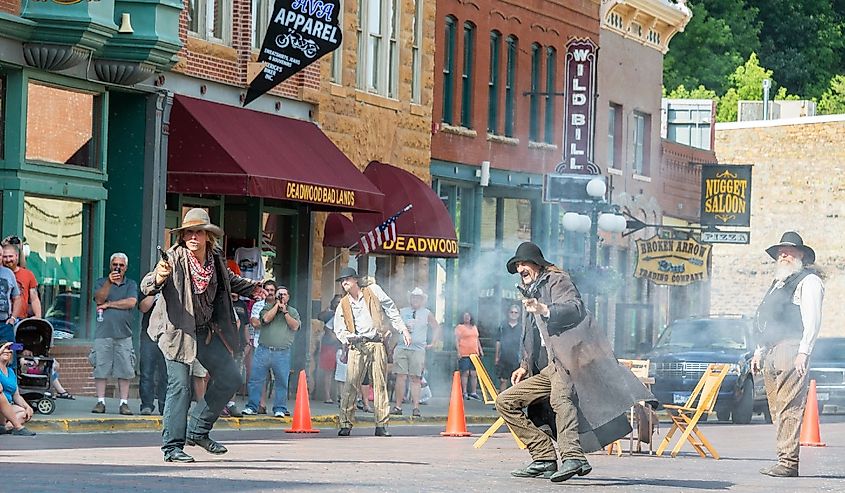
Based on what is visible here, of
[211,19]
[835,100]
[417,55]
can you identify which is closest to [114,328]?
[211,19]

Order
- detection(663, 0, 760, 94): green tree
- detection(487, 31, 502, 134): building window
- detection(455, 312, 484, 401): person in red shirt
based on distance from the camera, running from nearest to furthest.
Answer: detection(455, 312, 484, 401): person in red shirt, detection(487, 31, 502, 134): building window, detection(663, 0, 760, 94): green tree

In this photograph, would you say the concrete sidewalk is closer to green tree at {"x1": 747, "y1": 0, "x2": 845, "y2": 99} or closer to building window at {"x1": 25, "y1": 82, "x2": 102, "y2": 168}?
building window at {"x1": 25, "y1": 82, "x2": 102, "y2": 168}

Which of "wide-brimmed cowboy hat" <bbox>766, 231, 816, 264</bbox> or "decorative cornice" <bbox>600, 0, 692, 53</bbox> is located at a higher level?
"decorative cornice" <bbox>600, 0, 692, 53</bbox>

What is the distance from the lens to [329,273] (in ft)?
104

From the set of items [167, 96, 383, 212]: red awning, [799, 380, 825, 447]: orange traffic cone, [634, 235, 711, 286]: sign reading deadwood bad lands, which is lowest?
[799, 380, 825, 447]: orange traffic cone

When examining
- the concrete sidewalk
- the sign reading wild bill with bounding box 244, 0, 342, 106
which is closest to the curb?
the concrete sidewalk

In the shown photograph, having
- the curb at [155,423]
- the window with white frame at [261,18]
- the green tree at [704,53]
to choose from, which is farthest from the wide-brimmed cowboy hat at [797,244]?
the green tree at [704,53]

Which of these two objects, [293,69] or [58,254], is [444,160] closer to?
[293,69]

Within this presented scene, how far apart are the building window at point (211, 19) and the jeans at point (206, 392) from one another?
13052mm

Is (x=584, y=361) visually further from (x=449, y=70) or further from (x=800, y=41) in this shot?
(x=800, y=41)

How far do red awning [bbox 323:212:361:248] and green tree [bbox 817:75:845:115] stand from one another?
1737 inches

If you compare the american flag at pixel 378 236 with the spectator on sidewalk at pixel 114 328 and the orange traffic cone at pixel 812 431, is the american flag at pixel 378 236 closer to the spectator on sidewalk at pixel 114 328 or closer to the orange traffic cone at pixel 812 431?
the spectator on sidewalk at pixel 114 328

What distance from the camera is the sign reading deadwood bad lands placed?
4006 cm

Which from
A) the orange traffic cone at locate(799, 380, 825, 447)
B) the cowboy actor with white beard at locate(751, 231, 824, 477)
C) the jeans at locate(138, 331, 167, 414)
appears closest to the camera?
the cowboy actor with white beard at locate(751, 231, 824, 477)
